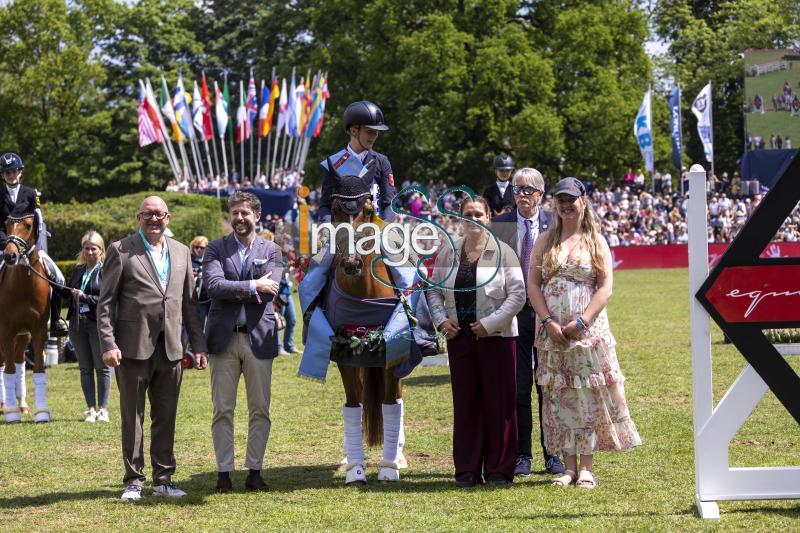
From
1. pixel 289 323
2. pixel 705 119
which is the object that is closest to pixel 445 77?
pixel 705 119

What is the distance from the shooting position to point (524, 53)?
42750 mm

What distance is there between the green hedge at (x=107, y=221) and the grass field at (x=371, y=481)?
18010mm

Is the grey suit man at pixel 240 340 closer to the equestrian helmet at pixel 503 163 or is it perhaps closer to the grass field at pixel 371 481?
the grass field at pixel 371 481

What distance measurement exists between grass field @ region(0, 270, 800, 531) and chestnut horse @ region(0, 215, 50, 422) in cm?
52

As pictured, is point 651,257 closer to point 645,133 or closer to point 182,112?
point 645,133

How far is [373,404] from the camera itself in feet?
27.9

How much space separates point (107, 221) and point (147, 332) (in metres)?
24.0

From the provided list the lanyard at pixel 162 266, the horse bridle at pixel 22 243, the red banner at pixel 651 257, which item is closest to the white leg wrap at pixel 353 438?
the lanyard at pixel 162 266

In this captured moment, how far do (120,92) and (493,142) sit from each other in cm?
2750

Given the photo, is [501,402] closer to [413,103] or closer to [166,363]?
[166,363]

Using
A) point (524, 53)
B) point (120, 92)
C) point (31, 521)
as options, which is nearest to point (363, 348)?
point (31, 521)

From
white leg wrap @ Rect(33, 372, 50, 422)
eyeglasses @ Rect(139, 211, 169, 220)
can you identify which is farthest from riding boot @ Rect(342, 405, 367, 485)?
white leg wrap @ Rect(33, 372, 50, 422)

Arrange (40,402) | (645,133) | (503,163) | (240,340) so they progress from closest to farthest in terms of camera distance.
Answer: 1. (240,340)
2. (503,163)
3. (40,402)
4. (645,133)

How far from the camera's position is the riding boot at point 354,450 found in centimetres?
801
